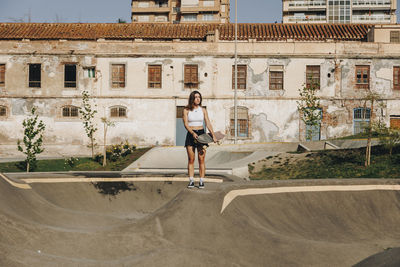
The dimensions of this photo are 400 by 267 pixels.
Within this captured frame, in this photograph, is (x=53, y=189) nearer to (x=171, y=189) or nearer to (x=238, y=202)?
(x=171, y=189)

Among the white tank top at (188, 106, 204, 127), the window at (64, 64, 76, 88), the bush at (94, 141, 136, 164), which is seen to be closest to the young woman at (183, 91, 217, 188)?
the white tank top at (188, 106, 204, 127)

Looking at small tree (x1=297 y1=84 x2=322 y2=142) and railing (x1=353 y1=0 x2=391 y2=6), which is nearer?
small tree (x1=297 y1=84 x2=322 y2=142)

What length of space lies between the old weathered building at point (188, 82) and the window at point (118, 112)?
66mm

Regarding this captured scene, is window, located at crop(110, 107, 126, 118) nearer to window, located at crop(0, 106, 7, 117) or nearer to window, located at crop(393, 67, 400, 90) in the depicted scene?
window, located at crop(0, 106, 7, 117)

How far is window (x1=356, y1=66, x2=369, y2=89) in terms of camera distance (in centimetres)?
2862

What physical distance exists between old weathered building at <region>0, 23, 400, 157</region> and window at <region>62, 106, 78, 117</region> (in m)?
0.07

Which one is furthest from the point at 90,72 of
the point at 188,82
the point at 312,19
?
the point at 312,19

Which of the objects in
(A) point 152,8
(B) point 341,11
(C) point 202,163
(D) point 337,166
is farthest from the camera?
(A) point 152,8

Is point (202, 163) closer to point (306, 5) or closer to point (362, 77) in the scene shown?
point (362, 77)

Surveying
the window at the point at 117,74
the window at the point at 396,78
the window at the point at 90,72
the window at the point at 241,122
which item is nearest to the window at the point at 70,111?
the window at the point at 90,72

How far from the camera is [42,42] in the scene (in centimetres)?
2852

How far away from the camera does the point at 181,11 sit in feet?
215

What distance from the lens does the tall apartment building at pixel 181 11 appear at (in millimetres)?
64875

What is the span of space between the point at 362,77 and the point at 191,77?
A: 1162cm
